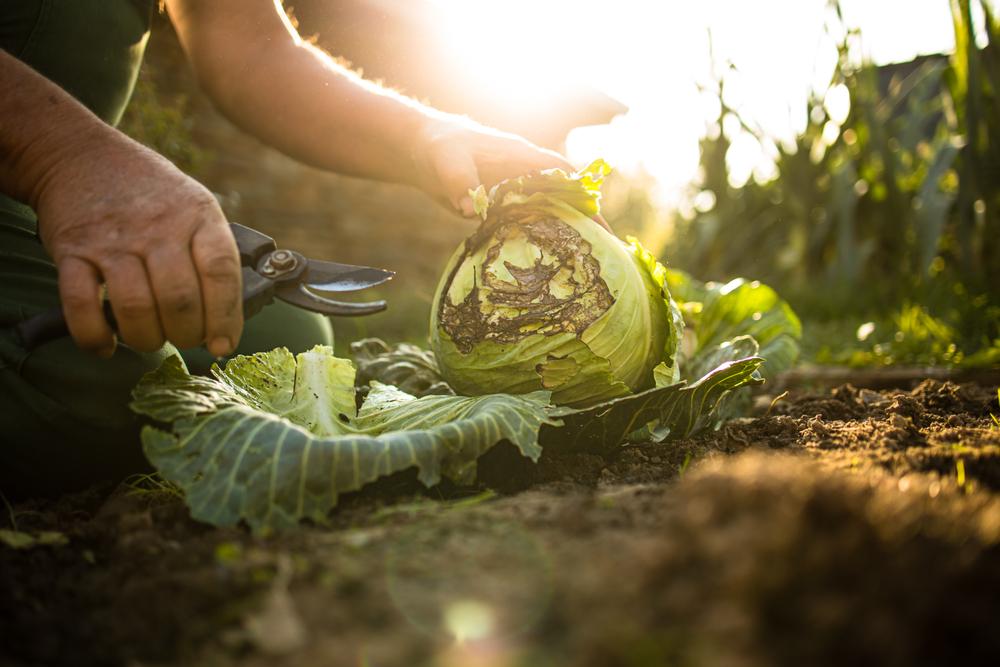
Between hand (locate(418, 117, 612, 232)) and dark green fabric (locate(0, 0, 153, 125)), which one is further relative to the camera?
hand (locate(418, 117, 612, 232))

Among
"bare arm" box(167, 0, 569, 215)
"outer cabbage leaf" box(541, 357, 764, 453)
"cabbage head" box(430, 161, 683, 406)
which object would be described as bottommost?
"outer cabbage leaf" box(541, 357, 764, 453)

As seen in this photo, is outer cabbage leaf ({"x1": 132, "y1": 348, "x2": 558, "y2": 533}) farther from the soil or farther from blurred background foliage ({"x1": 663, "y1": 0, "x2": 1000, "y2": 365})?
blurred background foliage ({"x1": 663, "y1": 0, "x2": 1000, "y2": 365})

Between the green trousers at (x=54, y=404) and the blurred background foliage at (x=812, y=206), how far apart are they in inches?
74.1

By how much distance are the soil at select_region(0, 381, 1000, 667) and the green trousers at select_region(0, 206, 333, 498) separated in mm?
479

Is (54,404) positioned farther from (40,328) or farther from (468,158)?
(468,158)

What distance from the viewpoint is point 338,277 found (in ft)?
6.27

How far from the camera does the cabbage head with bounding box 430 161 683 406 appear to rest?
218 centimetres

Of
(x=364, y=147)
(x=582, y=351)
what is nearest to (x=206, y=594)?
(x=582, y=351)

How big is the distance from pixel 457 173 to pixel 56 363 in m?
1.29

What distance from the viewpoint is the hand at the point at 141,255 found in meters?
1.56

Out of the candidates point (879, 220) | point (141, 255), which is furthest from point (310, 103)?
point (879, 220)

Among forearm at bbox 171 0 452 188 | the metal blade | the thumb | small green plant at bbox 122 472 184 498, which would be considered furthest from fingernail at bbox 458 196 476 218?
small green plant at bbox 122 472 184 498

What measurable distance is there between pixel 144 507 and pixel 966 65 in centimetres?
543

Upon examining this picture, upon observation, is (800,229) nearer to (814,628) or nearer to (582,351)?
(582,351)
